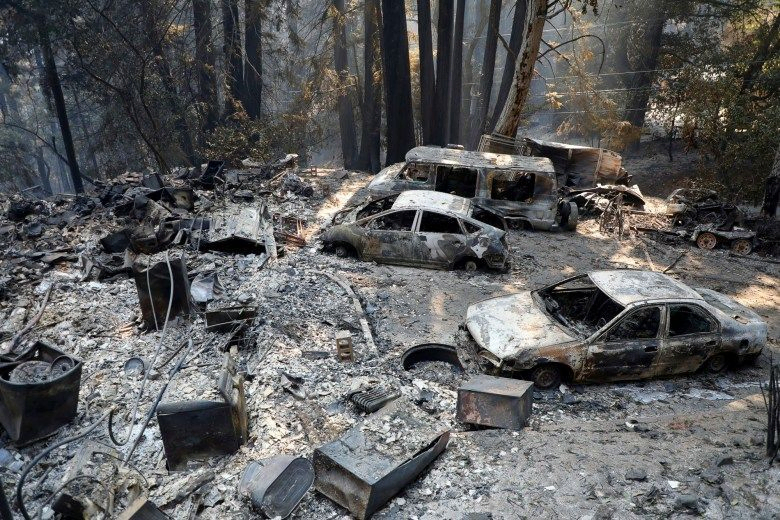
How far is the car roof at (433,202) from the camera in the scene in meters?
9.77

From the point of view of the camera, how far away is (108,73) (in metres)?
19.0

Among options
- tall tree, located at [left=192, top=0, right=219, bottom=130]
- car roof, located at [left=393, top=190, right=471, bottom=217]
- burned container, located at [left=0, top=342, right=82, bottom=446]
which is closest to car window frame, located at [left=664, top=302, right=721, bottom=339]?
car roof, located at [left=393, top=190, right=471, bottom=217]

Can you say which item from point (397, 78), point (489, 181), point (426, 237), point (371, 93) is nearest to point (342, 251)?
point (426, 237)

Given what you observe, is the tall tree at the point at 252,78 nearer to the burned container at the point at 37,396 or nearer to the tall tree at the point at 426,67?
the tall tree at the point at 426,67

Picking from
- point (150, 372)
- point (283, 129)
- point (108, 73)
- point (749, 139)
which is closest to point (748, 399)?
point (150, 372)

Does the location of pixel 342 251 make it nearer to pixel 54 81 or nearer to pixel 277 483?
pixel 277 483

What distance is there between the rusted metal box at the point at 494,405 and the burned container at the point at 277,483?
1819 millimetres

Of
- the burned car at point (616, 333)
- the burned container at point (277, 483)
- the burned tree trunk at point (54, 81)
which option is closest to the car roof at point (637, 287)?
the burned car at point (616, 333)

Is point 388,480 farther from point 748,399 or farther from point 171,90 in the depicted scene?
point 171,90

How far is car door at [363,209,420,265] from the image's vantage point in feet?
32.1

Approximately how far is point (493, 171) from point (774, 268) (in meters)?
6.55

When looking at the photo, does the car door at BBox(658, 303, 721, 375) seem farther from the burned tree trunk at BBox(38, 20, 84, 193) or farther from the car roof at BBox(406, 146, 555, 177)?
Result: the burned tree trunk at BBox(38, 20, 84, 193)

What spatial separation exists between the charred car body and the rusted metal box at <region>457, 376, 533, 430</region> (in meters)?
6.62

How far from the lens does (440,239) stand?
384 inches
